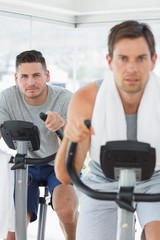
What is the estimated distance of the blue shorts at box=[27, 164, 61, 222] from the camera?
3460mm

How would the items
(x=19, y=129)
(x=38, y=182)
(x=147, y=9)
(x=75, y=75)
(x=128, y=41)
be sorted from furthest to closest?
(x=75, y=75) < (x=147, y=9) < (x=38, y=182) < (x=19, y=129) < (x=128, y=41)

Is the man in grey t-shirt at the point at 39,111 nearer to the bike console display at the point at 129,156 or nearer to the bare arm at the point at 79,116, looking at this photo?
the bare arm at the point at 79,116

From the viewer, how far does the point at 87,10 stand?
5.05m

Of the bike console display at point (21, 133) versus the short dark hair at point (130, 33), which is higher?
the short dark hair at point (130, 33)

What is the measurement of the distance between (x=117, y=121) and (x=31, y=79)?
1192mm

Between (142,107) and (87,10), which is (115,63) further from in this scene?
(87,10)

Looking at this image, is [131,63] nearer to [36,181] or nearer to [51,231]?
[36,181]

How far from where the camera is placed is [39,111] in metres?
3.47

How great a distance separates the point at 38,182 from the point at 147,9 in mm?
2026

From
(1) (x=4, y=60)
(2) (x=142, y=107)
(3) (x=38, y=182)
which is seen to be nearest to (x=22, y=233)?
(3) (x=38, y=182)

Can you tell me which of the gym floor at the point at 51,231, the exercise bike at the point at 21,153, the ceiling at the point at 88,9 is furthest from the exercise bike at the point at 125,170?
the ceiling at the point at 88,9

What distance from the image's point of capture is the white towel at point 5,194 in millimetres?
3275

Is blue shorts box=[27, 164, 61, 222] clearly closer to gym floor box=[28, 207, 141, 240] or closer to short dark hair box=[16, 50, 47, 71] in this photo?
short dark hair box=[16, 50, 47, 71]

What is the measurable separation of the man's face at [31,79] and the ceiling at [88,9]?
1322 mm
